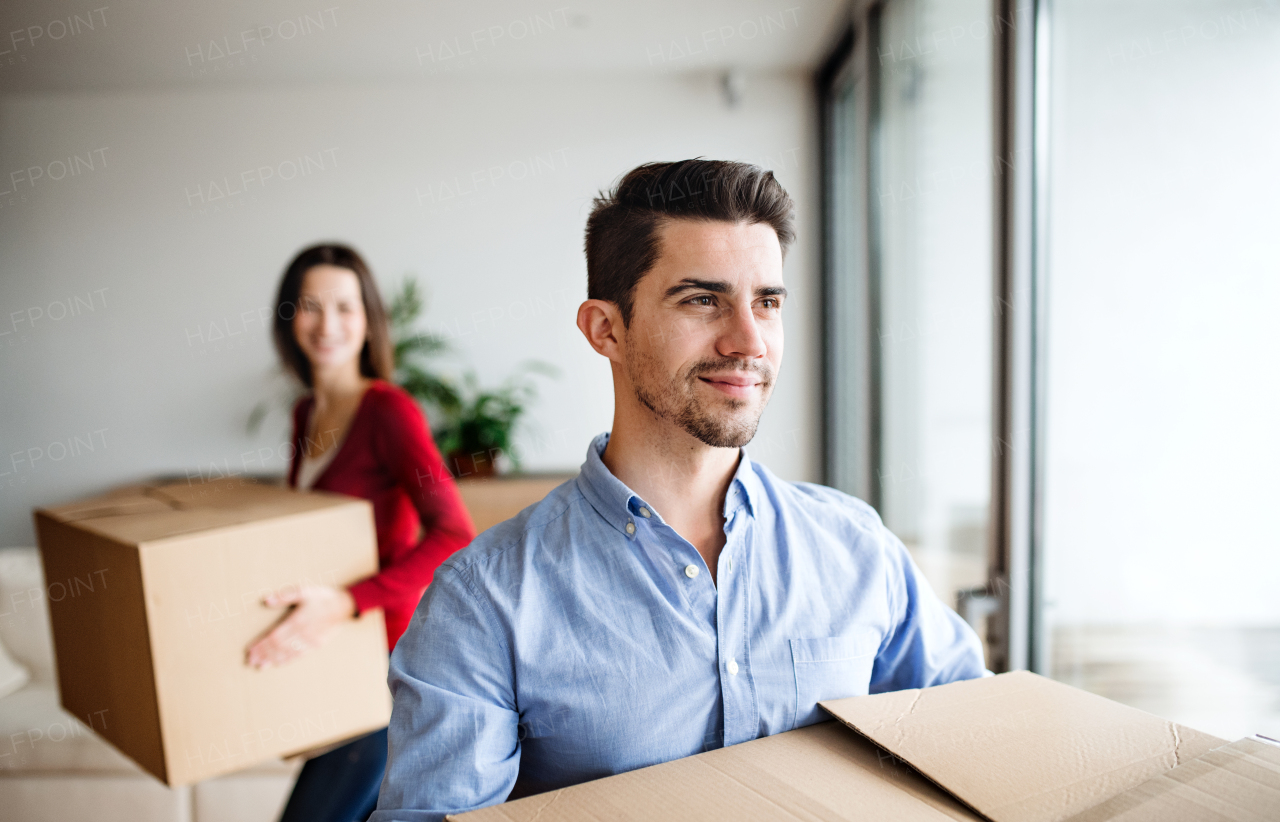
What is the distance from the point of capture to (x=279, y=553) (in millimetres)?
1188

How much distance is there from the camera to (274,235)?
3297 mm

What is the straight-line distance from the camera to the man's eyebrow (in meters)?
0.89

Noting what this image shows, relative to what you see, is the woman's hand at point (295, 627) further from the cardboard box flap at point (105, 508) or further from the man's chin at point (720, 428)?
the man's chin at point (720, 428)

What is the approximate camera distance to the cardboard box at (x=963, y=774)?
0.57 meters

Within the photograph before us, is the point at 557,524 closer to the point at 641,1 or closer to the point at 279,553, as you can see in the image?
the point at 279,553

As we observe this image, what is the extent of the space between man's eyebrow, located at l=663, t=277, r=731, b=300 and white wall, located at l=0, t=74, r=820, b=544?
230 centimetres

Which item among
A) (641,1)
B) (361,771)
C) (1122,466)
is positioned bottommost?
(361,771)

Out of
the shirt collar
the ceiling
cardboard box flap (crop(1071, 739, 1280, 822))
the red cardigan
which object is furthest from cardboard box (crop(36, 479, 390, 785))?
the ceiling

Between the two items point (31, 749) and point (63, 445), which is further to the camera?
point (63, 445)

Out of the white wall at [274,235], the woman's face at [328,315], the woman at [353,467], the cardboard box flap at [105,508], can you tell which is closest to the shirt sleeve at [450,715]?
the woman at [353,467]

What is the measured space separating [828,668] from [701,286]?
48cm

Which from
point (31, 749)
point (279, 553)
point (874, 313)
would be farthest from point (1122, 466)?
point (31, 749)

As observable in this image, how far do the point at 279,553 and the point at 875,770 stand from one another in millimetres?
954

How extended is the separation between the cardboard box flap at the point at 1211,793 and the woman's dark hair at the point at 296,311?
1504 millimetres
